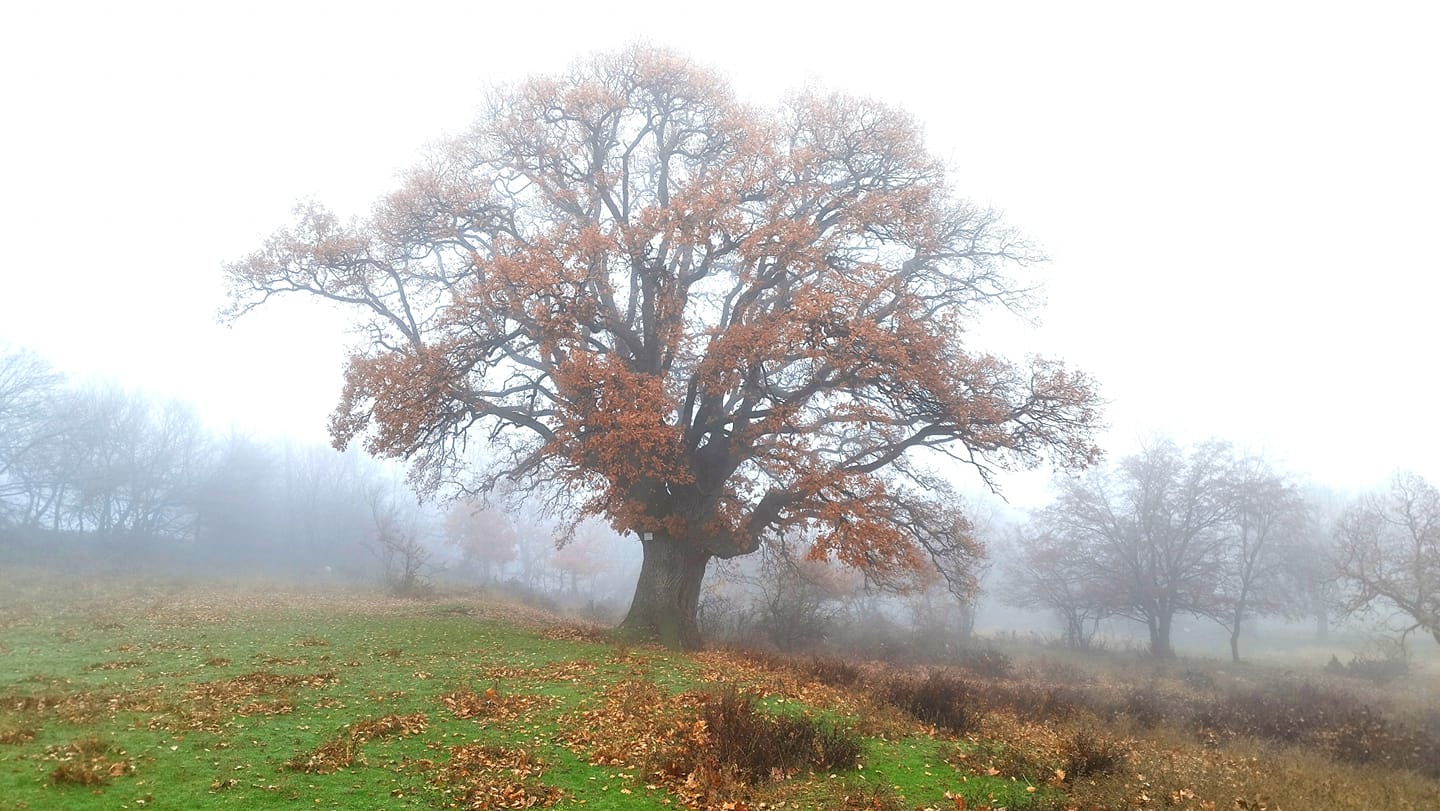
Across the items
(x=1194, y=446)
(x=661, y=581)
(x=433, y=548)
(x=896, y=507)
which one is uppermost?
(x=1194, y=446)

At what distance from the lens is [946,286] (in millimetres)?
20469

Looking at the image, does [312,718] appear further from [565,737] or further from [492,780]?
[492,780]

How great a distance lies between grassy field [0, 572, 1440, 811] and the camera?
23.5 feet

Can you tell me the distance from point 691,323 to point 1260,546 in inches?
1407

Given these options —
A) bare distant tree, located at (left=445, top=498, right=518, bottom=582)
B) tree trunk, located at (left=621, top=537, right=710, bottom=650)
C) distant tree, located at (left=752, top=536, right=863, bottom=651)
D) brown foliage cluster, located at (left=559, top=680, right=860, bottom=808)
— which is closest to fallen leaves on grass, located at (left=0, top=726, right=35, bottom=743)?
brown foliage cluster, located at (left=559, top=680, right=860, bottom=808)

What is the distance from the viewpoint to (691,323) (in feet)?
59.6

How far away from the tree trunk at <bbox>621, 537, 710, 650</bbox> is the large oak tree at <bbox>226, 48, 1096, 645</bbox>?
55 millimetres

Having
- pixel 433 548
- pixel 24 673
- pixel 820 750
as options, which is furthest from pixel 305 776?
pixel 433 548

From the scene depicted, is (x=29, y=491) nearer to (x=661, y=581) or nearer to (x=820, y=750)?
(x=661, y=581)

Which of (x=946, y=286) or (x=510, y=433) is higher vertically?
(x=946, y=286)

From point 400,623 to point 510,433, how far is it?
19.4 ft

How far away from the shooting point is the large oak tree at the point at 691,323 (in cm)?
1630

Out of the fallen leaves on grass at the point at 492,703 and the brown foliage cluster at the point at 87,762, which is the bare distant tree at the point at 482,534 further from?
the brown foliage cluster at the point at 87,762

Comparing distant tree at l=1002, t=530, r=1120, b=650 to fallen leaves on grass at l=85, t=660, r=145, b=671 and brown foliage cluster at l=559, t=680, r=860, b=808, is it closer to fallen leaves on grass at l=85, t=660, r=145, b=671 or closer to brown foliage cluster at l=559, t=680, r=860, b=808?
brown foliage cluster at l=559, t=680, r=860, b=808
